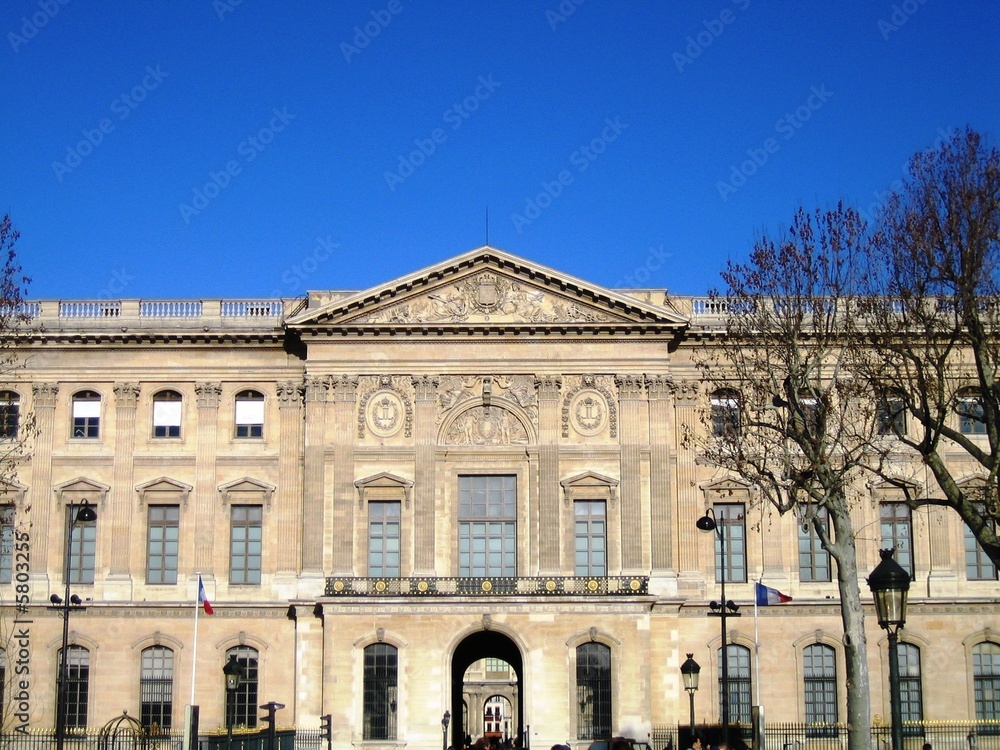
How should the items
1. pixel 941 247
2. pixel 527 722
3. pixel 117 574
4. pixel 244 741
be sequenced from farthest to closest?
1. pixel 117 574
2. pixel 527 722
3. pixel 244 741
4. pixel 941 247

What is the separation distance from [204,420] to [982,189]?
103 feet

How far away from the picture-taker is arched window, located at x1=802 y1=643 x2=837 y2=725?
5400cm

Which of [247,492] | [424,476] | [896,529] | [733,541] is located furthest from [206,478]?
[896,529]

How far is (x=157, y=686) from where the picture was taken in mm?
54094

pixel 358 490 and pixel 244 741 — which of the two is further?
pixel 358 490

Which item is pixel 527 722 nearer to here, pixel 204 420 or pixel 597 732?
pixel 597 732

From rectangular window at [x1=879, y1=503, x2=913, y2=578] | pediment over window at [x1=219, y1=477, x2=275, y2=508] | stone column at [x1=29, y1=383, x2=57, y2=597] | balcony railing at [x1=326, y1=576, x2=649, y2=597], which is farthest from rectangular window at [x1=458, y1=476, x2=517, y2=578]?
stone column at [x1=29, y1=383, x2=57, y2=597]

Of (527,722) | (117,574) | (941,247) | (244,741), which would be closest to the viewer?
(941,247)

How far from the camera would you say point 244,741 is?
46.8m

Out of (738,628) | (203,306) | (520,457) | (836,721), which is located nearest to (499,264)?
(520,457)

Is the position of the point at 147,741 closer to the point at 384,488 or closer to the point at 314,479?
the point at 314,479

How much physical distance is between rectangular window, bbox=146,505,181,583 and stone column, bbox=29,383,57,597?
10.7ft

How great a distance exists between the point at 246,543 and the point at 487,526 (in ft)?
29.7

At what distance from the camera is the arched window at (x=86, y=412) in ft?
183
